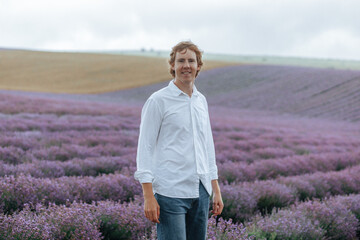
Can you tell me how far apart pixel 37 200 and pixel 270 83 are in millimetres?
33590

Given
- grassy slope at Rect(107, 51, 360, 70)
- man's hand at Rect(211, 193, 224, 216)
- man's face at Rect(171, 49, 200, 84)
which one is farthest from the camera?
grassy slope at Rect(107, 51, 360, 70)

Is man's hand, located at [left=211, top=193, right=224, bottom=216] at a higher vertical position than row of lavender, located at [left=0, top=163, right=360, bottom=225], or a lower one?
higher

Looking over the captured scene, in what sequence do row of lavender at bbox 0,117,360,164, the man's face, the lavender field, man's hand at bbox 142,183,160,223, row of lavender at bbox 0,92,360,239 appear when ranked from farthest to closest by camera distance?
row of lavender at bbox 0,117,360,164 < row of lavender at bbox 0,92,360,239 < the lavender field < the man's face < man's hand at bbox 142,183,160,223

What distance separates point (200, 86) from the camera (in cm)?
3784

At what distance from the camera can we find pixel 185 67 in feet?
7.47

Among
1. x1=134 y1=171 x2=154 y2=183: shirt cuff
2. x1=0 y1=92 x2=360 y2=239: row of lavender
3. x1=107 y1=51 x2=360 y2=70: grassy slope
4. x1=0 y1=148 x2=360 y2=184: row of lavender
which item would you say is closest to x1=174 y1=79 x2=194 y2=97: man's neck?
x1=134 y1=171 x2=154 y2=183: shirt cuff

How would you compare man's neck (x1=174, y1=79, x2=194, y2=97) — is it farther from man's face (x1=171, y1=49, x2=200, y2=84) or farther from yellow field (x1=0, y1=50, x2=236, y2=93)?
yellow field (x1=0, y1=50, x2=236, y2=93)

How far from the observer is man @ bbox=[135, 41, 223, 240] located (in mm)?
2129

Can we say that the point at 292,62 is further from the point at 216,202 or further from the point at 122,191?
the point at 216,202

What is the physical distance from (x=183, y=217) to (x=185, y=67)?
0.88 metres

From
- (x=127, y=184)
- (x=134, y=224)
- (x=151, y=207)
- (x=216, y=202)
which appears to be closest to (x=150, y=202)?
(x=151, y=207)

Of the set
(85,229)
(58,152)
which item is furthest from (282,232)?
(58,152)

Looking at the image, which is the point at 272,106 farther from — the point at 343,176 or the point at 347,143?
the point at 343,176

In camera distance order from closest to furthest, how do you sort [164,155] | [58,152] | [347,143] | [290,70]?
1. [164,155]
2. [58,152]
3. [347,143]
4. [290,70]
